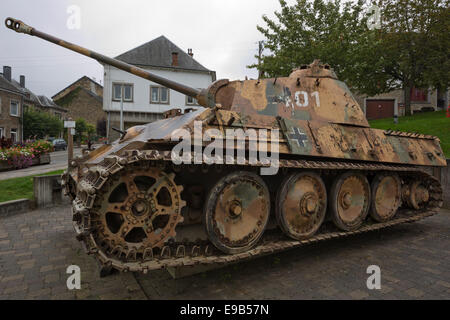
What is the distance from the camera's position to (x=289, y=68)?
1576cm

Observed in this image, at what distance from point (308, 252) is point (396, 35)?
761 inches

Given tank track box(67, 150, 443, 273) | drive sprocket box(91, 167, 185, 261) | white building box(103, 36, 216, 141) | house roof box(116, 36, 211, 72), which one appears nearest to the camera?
tank track box(67, 150, 443, 273)

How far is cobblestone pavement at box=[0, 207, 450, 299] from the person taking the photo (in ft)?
13.2

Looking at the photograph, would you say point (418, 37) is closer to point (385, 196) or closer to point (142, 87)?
point (385, 196)

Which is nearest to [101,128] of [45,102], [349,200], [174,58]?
[45,102]

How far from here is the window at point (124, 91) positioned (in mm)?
27747

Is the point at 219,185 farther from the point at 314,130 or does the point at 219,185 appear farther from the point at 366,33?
the point at 366,33

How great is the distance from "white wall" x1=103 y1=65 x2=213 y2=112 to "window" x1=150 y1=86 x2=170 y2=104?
1.02ft

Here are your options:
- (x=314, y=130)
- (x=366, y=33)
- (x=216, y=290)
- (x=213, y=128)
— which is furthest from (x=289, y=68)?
(x=216, y=290)

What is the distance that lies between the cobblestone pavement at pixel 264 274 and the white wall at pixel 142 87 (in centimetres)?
2280

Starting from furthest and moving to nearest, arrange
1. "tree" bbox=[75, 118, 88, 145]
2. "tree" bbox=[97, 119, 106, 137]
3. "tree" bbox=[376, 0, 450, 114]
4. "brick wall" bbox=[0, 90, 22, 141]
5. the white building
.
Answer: "tree" bbox=[97, 119, 106, 137] < "tree" bbox=[75, 118, 88, 145] < "brick wall" bbox=[0, 90, 22, 141] < the white building < "tree" bbox=[376, 0, 450, 114]

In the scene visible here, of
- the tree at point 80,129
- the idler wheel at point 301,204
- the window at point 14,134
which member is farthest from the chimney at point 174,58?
the idler wheel at point 301,204

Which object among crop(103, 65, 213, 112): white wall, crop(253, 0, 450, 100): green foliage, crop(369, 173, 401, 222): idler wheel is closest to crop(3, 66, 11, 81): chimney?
crop(103, 65, 213, 112): white wall

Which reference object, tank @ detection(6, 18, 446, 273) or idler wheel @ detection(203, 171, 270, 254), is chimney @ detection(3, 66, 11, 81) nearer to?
tank @ detection(6, 18, 446, 273)
